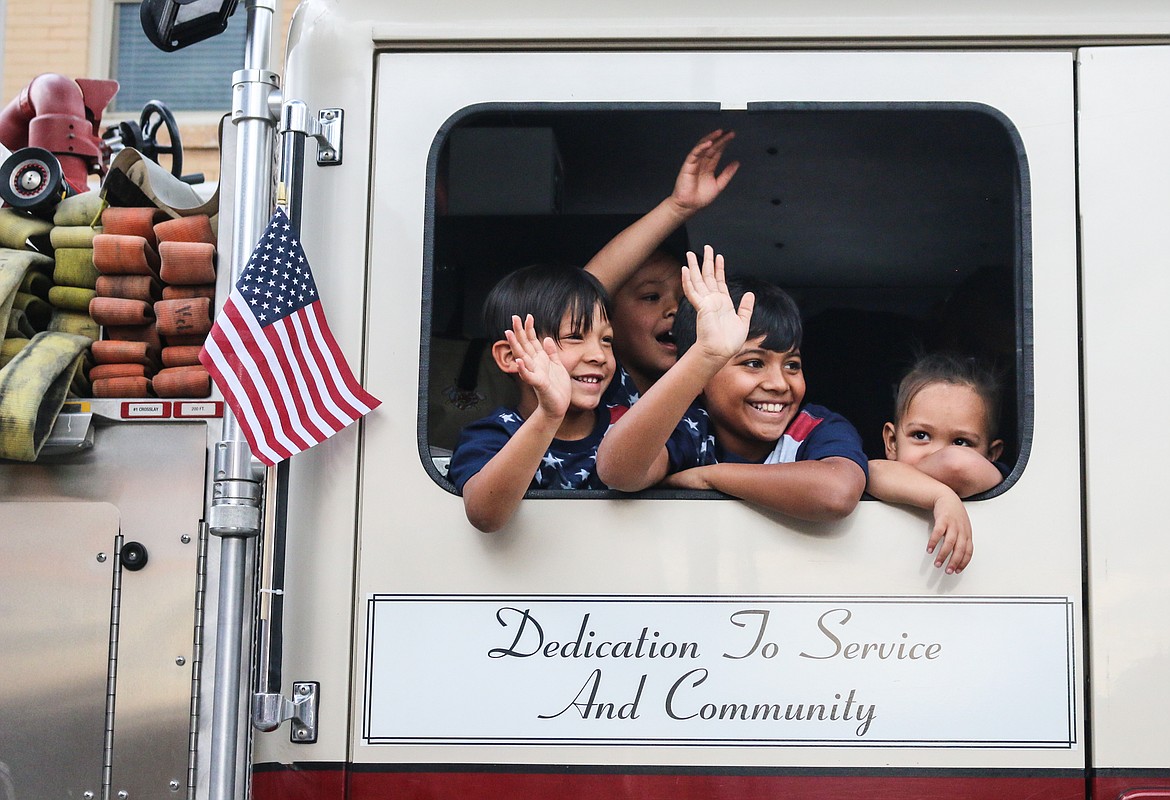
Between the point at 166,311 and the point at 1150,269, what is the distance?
77.7 inches

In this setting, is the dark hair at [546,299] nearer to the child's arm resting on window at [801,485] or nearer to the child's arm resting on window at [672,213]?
the child's arm resting on window at [672,213]

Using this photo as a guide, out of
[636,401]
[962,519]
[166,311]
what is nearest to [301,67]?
[166,311]

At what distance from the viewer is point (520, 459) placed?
88.4 inches

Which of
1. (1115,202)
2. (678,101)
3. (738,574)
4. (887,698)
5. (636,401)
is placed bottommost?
(887,698)

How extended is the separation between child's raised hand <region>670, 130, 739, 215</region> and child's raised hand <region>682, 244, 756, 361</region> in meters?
0.10

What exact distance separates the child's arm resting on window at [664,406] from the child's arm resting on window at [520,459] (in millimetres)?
110

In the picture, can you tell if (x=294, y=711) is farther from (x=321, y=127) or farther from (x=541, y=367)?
(x=321, y=127)

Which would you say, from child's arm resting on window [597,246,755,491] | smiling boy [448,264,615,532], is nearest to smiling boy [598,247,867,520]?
child's arm resting on window [597,246,755,491]

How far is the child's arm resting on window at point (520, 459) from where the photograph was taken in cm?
224

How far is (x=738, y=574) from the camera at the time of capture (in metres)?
2.23

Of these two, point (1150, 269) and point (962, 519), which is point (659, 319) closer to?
point (962, 519)

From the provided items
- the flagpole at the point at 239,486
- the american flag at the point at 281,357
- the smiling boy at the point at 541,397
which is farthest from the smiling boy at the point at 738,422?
the flagpole at the point at 239,486

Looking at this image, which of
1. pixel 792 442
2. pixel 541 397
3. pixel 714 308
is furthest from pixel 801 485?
pixel 541 397

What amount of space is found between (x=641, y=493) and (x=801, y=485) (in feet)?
0.96
